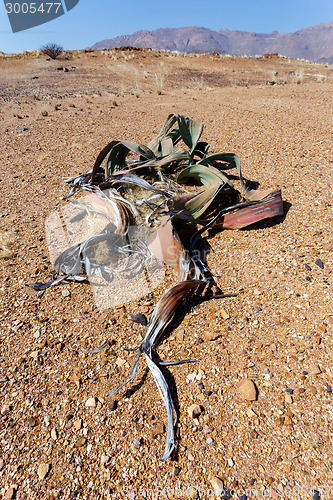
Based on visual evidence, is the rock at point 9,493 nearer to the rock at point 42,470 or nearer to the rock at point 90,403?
the rock at point 42,470

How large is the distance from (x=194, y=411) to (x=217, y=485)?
35cm

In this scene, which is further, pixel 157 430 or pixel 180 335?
pixel 180 335

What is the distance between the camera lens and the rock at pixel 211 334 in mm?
2057

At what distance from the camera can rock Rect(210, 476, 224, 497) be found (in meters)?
1.37

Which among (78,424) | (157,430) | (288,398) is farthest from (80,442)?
(288,398)

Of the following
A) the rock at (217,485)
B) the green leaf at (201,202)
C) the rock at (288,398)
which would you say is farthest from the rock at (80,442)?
the green leaf at (201,202)

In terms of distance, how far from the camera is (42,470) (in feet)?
4.94

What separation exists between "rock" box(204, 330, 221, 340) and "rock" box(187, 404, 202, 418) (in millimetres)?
479

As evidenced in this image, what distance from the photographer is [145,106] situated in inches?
329

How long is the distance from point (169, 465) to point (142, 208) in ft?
7.16

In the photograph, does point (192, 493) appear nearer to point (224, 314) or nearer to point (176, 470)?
point (176, 470)

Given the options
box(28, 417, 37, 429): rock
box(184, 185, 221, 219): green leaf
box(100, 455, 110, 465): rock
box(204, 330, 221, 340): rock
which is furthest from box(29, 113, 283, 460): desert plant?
box(28, 417, 37, 429): rock

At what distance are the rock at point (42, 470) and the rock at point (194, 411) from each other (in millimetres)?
785

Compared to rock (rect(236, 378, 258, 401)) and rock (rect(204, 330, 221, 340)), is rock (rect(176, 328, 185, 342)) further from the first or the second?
rock (rect(236, 378, 258, 401))
